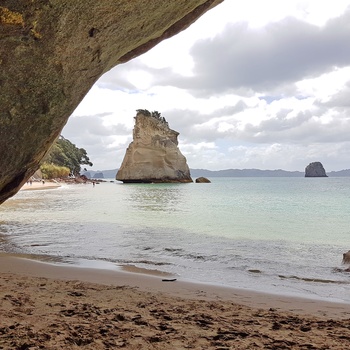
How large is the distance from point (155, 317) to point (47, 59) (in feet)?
11.8

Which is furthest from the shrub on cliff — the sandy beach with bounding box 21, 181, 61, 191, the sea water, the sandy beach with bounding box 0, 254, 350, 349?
the sandy beach with bounding box 0, 254, 350, 349

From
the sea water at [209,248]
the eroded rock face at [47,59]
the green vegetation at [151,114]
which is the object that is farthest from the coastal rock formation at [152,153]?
the eroded rock face at [47,59]

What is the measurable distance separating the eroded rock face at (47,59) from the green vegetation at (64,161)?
7320 cm

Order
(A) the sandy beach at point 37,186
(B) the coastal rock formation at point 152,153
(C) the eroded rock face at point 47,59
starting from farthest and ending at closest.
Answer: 1. (B) the coastal rock formation at point 152,153
2. (A) the sandy beach at point 37,186
3. (C) the eroded rock face at point 47,59

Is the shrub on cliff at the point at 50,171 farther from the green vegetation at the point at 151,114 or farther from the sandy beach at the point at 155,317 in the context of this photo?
the sandy beach at the point at 155,317

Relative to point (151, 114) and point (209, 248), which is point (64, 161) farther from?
point (209, 248)

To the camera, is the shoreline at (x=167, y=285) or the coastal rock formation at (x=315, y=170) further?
the coastal rock formation at (x=315, y=170)

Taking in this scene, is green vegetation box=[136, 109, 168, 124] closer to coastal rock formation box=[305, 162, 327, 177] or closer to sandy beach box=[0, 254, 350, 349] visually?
sandy beach box=[0, 254, 350, 349]

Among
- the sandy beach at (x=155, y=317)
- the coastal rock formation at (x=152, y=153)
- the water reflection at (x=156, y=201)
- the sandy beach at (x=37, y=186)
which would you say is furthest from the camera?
the coastal rock formation at (x=152, y=153)

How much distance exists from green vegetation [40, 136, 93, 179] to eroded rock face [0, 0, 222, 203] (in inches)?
2882

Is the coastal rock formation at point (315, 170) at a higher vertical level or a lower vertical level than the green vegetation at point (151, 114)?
lower

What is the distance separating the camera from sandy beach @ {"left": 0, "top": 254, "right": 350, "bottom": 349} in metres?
3.08

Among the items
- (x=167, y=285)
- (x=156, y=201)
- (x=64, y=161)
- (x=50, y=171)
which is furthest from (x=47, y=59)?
(x=64, y=161)

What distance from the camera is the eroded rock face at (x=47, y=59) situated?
4.50m
